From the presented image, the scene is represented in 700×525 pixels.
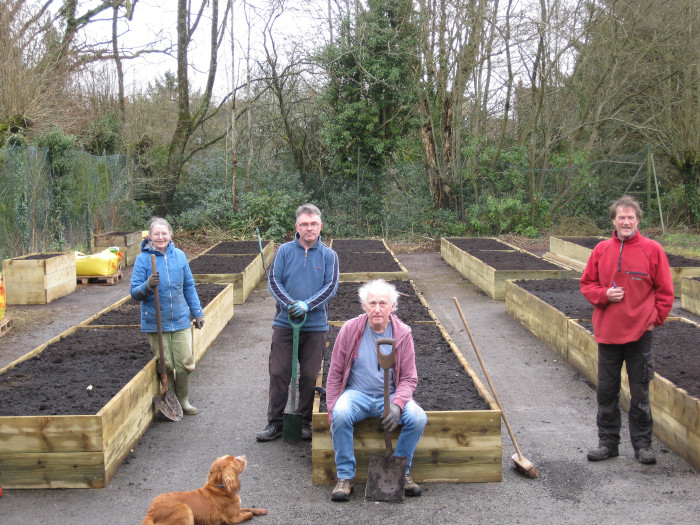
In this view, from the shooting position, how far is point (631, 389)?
16.3ft

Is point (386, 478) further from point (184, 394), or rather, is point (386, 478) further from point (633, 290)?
point (184, 394)

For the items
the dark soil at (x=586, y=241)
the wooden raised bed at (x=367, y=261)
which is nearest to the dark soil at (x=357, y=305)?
the wooden raised bed at (x=367, y=261)

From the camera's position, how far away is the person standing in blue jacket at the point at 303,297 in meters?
5.29

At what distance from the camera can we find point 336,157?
68.4 feet

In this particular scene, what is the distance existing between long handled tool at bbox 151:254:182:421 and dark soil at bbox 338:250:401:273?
6.47 metres

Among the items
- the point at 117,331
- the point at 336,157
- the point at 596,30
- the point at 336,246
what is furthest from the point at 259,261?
the point at 596,30

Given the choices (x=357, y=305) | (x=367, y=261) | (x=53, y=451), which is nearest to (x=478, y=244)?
(x=367, y=261)

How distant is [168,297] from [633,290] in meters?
3.53

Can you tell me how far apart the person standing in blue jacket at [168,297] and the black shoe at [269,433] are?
34.5 inches

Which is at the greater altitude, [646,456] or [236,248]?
[236,248]

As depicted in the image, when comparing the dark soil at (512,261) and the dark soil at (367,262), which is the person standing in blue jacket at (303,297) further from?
the dark soil at (512,261)

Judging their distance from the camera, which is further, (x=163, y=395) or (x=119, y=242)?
(x=119, y=242)

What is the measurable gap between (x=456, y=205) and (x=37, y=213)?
1124 cm

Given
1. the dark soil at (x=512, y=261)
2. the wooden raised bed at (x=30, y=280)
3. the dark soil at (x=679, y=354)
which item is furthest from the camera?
the dark soil at (x=512, y=261)
